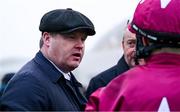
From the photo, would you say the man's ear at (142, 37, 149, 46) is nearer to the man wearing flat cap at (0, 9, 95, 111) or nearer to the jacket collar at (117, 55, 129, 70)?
the man wearing flat cap at (0, 9, 95, 111)

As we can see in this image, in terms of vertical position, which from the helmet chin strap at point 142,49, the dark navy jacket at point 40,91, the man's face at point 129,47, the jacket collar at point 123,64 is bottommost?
the jacket collar at point 123,64

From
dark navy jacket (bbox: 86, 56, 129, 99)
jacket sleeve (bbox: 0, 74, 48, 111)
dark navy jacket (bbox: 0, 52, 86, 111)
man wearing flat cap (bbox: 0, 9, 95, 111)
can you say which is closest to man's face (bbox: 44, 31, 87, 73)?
man wearing flat cap (bbox: 0, 9, 95, 111)

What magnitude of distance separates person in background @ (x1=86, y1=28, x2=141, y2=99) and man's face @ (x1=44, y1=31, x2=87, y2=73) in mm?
975

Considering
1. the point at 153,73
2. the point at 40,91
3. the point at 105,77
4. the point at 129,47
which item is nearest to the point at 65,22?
the point at 40,91

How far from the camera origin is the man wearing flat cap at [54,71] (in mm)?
4602

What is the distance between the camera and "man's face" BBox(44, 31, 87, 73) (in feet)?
16.8

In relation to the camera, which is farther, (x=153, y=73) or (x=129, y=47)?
(x=129, y=47)

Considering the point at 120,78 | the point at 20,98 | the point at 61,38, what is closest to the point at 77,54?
the point at 61,38

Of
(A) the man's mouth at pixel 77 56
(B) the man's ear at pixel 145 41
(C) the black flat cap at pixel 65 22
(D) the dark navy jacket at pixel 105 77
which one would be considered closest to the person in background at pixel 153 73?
(B) the man's ear at pixel 145 41

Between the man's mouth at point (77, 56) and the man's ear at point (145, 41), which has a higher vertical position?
the man's ear at point (145, 41)

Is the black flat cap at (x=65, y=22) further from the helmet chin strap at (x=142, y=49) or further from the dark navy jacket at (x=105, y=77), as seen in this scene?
the helmet chin strap at (x=142, y=49)

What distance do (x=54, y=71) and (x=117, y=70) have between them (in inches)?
52.4

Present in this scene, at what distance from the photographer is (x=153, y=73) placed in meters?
3.46

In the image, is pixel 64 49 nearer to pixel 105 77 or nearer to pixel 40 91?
pixel 40 91
